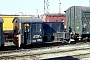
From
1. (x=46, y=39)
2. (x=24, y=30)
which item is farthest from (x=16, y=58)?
(x=46, y=39)

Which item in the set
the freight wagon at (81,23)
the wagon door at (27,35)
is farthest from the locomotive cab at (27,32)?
the freight wagon at (81,23)

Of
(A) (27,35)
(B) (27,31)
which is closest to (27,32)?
(B) (27,31)

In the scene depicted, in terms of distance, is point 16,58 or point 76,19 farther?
point 76,19

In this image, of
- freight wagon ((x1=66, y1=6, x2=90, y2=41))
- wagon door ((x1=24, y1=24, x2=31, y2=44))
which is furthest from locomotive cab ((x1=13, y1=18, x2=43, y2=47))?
freight wagon ((x1=66, y1=6, x2=90, y2=41))

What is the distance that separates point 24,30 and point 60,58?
4929mm

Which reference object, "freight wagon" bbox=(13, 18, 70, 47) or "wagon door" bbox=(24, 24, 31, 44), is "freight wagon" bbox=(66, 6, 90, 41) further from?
"wagon door" bbox=(24, 24, 31, 44)

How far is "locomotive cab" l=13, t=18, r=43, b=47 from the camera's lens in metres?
15.4

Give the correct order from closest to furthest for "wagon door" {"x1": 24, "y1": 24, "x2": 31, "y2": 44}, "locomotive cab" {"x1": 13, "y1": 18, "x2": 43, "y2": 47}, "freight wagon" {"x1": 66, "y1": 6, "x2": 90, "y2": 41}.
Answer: "locomotive cab" {"x1": 13, "y1": 18, "x2": 43, "y2": 47} < "wagon door" {"x1": 24, "y1": 24, "x2": 31, "y2": 44} < "freight wagon" {"x1": 66, "y1": 6, "x2": 90, "y2": 41}

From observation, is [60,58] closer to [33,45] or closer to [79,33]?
[33,45]

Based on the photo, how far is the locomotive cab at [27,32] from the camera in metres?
15.4

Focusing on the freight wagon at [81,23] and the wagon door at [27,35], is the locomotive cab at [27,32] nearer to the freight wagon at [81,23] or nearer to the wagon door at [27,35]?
the wagon door at [27,35]

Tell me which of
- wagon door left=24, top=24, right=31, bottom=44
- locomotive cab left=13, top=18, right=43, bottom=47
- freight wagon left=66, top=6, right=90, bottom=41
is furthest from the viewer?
freight wagon left=66, top=6, right=90, bottom=41

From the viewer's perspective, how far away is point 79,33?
19453 millimetres

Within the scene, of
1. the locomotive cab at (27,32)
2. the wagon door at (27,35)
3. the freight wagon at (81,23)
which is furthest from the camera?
the freight wagon at (81,23)
